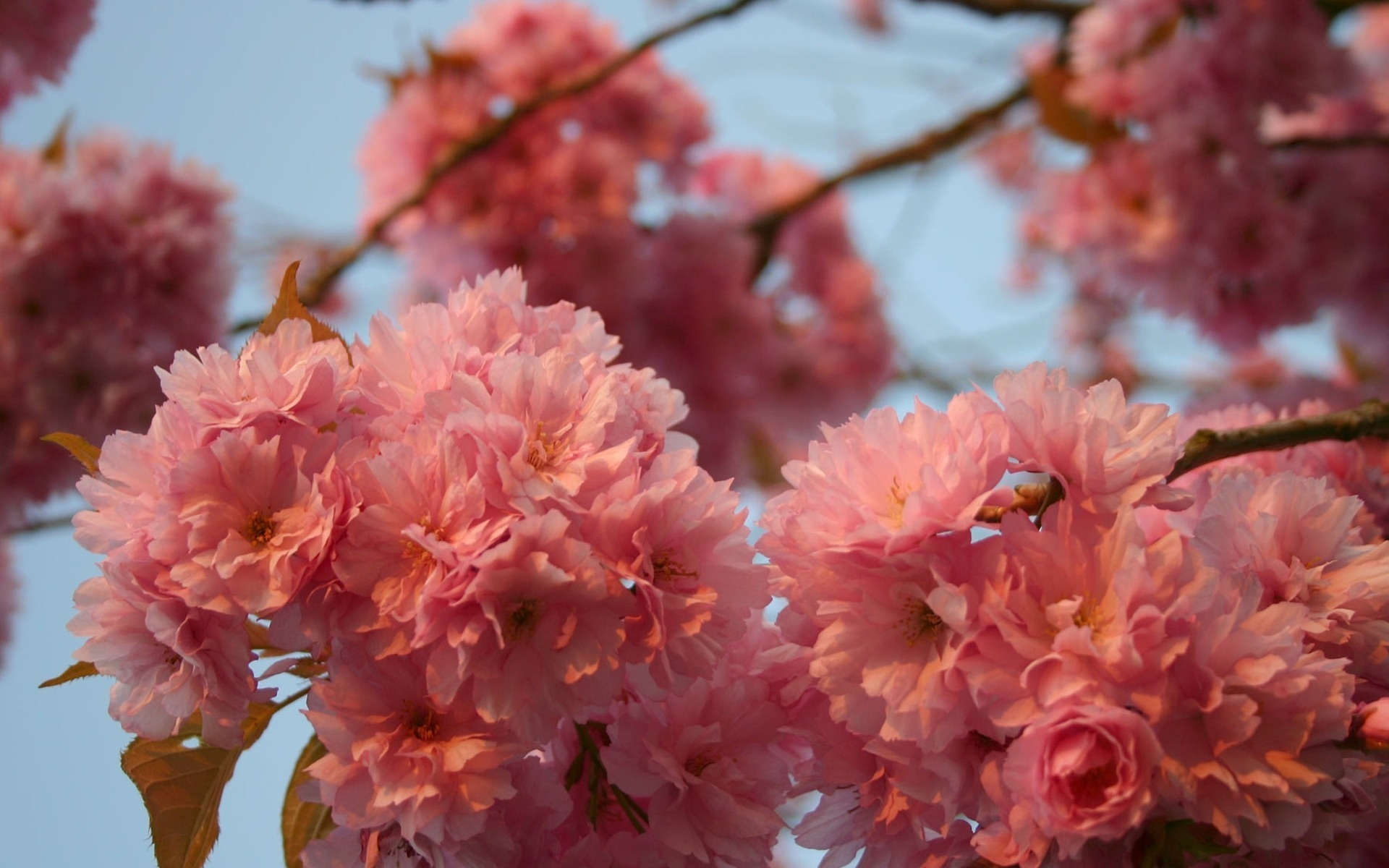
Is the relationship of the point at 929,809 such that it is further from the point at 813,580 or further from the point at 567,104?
the point at 567,104

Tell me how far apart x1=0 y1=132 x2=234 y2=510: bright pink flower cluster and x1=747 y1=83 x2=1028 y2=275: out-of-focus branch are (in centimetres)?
137

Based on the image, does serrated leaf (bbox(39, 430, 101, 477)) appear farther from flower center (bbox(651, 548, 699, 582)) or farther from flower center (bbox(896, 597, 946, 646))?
flower center (bbox(896, 597, 946, 646))

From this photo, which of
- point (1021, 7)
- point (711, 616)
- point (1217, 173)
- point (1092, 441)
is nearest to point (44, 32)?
point (711, 616)

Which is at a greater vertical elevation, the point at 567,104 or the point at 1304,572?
the point at 567,104

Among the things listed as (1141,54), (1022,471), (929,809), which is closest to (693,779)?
(929,809)

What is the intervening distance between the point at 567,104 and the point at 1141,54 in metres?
1.19

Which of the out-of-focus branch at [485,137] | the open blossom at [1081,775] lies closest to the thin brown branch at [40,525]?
the out-of-focus branch at [485,137]

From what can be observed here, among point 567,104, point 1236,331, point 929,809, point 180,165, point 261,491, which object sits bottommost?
point 1236,331

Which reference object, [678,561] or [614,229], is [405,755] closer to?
[678,561]

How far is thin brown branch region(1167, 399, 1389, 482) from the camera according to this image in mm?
788

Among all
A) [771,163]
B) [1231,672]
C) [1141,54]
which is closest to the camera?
[1231,672]

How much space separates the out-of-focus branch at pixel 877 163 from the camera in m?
2.55

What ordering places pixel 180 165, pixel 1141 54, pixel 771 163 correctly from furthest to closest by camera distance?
pixel 771 163 → pixel 1141 54 → pixel 180 165

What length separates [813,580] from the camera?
66 centimetres
